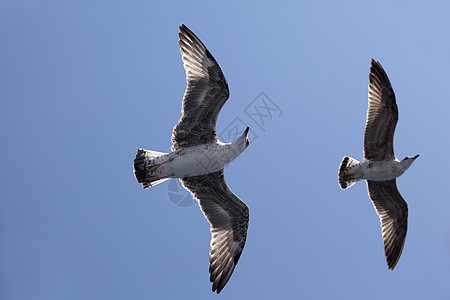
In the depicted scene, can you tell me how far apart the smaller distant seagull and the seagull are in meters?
3.46

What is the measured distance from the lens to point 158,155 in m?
10.1

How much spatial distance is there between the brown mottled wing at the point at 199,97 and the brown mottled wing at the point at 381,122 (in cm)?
458

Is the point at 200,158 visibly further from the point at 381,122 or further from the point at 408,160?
the point at 408,160

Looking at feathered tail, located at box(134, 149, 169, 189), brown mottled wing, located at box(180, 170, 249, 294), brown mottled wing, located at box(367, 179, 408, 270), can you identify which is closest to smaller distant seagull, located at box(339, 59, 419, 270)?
brown mottled wing, located at box(367, 179, 408, 270)

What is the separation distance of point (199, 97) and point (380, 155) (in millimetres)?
5363

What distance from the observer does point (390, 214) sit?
13.3m

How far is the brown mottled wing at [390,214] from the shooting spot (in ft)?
42.9

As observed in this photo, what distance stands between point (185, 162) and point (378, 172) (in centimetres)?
531

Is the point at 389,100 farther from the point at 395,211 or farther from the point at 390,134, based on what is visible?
the point at 395,211

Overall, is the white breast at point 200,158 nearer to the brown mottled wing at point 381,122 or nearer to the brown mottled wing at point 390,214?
the brown mottled wing at point 381,122

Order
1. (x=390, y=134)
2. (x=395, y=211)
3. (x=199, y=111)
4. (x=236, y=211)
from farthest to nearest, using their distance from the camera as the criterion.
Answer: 1. (x=395, y=211)
2. (x=390, y=134)
3. (x=236, y=211)
4. (x=199, y=111)

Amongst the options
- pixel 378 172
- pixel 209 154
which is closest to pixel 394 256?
pixel 378 172

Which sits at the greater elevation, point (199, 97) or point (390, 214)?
point (199, 97)

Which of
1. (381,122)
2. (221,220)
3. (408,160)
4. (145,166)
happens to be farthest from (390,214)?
(145,166)
